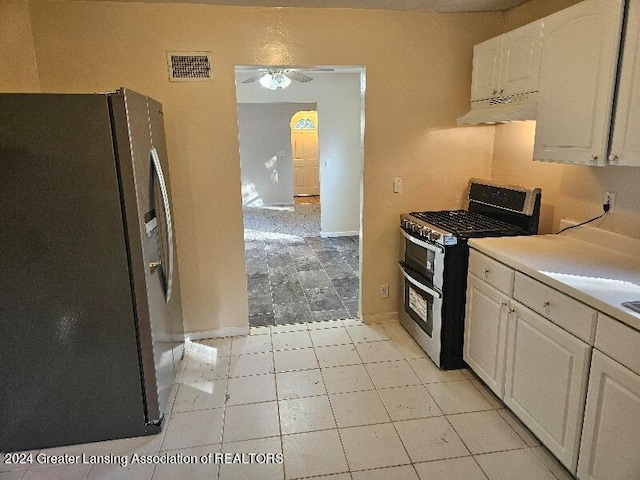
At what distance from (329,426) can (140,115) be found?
74.0 inches

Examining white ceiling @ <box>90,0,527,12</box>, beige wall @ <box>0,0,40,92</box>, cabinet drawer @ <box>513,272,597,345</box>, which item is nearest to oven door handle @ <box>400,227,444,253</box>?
cabinet drawer @ <box>513,272,597,345</box>

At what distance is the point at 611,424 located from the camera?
5.02 feet

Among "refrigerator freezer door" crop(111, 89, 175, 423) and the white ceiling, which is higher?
the white ceiling

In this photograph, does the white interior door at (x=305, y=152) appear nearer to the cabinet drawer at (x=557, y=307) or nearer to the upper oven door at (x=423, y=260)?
the upper oven door at (x=423, y=260)

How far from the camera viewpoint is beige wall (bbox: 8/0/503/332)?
2629 millimetres

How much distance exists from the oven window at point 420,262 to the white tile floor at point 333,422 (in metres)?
0.55

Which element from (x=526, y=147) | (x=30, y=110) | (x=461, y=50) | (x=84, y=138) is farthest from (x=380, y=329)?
(x=30, y=110)

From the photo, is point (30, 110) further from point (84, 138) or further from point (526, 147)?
point (526, 147)

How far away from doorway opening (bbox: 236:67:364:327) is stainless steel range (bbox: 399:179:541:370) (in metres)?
0.66

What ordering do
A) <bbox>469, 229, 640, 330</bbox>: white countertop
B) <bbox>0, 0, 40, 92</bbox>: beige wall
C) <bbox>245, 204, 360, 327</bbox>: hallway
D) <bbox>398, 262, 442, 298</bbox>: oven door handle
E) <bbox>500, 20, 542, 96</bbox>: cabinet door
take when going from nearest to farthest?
<bbox>469, 229, 640, 330</bbox>: white countertop < <bbox>500, 20, 542, 96</bbox>: cabinet door < <bbox>0, 0, 40, 92</bbox>: beige wall < <bbox>398, 262, 442, 298</bbox>: oven door handle < <bbox>245, 204, 360, 327</bbox>: hallway

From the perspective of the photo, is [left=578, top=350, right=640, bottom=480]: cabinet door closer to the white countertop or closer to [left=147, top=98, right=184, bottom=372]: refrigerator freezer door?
the white countertop

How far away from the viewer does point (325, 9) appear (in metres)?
2.82

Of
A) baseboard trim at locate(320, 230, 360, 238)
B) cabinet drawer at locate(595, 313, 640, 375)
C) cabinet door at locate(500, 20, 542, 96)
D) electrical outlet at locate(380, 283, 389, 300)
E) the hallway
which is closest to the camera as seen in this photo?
cabinet drawer at locate(595, 313, 640, 375)

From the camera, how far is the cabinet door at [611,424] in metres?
1.44
